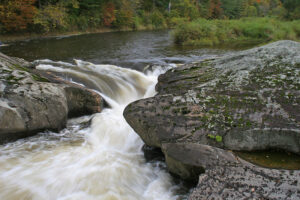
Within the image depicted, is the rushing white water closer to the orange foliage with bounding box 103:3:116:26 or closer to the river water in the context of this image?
the river water

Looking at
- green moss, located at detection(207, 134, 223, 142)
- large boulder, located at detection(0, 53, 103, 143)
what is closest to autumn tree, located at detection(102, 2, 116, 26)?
large boulder, located at detection(0, 53, 103, 143)

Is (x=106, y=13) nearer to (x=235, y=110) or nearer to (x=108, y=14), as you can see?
(x=108, y=14)

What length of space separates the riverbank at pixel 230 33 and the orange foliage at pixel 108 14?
514 inches

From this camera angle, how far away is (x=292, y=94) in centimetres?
401

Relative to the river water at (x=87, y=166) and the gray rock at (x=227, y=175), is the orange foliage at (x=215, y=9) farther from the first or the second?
the gray rock at (x=227, y=175)

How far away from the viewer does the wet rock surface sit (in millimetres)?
2947

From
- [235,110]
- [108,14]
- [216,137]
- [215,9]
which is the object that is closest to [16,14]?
[108,14]

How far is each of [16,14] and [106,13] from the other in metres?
11.8

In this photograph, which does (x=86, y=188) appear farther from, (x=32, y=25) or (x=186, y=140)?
(x=32, y=25)

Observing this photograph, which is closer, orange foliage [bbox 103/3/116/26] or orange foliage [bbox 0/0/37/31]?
orange foliage [bbox 0/0/37/31]

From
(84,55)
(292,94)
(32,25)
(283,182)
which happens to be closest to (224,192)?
(283,182)

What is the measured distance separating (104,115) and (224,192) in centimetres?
394

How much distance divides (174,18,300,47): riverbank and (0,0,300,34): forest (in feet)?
5.14

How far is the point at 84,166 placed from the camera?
14.1ft
